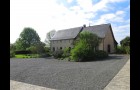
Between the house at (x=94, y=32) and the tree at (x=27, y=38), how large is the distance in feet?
40.0

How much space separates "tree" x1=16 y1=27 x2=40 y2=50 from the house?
12.2 metres

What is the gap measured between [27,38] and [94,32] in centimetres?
2751

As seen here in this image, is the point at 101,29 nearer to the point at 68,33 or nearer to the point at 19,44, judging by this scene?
the point at 68,33

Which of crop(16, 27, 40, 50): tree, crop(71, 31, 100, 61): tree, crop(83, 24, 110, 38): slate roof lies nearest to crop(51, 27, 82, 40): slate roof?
crop(83, 24, 110, 38): slate roof

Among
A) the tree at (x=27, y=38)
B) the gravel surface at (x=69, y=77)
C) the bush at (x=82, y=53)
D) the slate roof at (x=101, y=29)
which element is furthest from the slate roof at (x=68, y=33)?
the gravel surface at (x=69, y=77)

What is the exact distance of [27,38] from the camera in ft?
181

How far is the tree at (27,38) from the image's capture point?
175 ft

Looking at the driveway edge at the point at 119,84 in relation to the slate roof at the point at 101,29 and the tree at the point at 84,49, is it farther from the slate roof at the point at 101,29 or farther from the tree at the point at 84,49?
the slate roof at the point at 101,29

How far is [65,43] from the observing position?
41531mm

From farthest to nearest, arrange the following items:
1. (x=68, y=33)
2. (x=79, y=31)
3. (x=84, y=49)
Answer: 1. (x=68, y=33)
2. (x=79, y=31)
3. (x=84, y=49)

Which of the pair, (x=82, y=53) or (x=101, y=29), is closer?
(x=82, y=53)

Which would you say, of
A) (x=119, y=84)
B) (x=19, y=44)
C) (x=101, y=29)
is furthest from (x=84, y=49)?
(x=19, y=44)

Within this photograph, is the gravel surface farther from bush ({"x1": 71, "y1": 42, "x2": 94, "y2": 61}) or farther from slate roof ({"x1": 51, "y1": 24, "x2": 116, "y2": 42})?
slate roof ({"x1": 51, "y1": 24, "x2": 116, "y2": 42})
